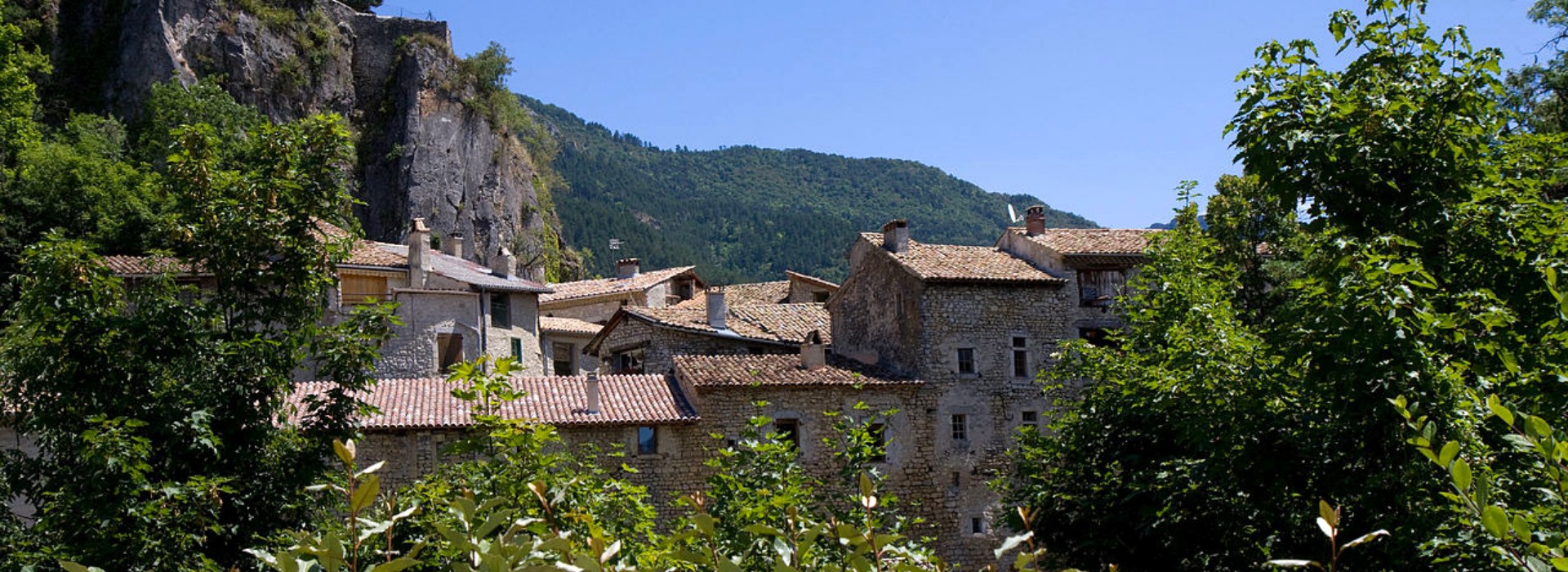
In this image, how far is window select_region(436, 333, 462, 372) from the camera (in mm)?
39125

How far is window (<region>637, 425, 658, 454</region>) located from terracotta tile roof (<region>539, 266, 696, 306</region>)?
2216 cm

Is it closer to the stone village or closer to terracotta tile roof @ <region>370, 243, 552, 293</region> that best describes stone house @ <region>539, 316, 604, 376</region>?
the stone village

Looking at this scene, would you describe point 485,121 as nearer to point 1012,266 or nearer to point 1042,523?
point 1012,266

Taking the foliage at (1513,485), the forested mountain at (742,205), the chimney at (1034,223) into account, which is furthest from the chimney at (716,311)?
the forested mountain at (742,205)

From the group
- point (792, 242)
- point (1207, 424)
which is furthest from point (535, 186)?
point (792, 242)

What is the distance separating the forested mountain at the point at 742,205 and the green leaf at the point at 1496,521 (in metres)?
74.6

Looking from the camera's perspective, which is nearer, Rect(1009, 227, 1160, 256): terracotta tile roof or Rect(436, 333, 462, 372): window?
Rect(1009, 227, 1160, 256): terracotta tile roof

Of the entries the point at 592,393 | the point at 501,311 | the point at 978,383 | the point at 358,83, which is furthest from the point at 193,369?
the point at 358,83

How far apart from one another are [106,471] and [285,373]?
2.06 m

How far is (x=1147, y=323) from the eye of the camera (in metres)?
17.6

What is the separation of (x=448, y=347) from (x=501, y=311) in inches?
106

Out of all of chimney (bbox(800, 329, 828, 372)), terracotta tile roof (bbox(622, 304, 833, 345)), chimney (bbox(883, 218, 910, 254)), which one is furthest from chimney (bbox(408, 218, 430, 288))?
chimney (bbox(883, 218, 910, 254))

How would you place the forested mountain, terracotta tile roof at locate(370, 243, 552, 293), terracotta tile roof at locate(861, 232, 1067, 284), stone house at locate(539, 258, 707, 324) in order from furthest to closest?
the forested mountain, stone house at locate(539, 258, 707, 324), terracotta tile roof at locate(370, 243, 552, 293), terracotta tile roof at locate(861, 232, 1067, 284)

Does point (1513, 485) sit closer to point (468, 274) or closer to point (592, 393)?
point (592, 393)
